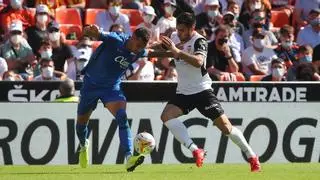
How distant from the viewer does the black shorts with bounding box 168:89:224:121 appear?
1375cm

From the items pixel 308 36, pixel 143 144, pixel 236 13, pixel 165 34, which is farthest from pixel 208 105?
→ pixel 308 36

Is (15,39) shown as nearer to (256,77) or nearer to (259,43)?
(256,77)

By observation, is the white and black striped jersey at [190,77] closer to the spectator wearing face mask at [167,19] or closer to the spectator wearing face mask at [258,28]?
the spectator wearing face mask at [167,19]

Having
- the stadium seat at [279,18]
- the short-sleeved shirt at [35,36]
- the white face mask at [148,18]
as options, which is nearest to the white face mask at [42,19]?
the short-sleeved shirt at [35,36]

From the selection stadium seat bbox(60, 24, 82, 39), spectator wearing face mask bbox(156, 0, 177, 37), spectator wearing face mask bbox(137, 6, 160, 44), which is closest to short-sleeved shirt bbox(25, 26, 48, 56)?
stadium seat bbox(60, 24, 82, 39)

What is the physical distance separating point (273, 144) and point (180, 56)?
4784mm

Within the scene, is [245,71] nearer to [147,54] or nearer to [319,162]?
[319,162]

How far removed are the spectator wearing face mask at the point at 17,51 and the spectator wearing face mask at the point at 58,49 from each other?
54 centimetres

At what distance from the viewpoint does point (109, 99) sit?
13.7 meters

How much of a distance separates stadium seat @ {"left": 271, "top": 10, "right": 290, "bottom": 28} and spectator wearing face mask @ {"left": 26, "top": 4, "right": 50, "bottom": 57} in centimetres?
559

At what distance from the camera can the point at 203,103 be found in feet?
45.3

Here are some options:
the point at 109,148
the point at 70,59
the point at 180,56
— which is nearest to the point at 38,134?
the point at 109,148

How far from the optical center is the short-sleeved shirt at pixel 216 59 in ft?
65.2

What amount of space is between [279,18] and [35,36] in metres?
6.06
